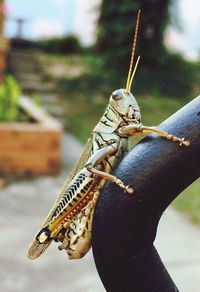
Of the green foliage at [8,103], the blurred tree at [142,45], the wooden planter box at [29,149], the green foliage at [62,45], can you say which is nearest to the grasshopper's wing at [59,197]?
the wooden planter box at [29,149]

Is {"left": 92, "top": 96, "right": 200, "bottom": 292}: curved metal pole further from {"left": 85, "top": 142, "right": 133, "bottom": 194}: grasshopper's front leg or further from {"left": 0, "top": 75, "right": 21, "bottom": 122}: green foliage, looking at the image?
{"left": 0, "top": 75, "right": 21, "bottom": 122}: green foliage

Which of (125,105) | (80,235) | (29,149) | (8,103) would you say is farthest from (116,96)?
(8,103)

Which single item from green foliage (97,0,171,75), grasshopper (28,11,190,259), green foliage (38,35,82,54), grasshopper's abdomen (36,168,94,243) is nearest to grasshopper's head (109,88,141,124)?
grasshopper (28,11,190,259)

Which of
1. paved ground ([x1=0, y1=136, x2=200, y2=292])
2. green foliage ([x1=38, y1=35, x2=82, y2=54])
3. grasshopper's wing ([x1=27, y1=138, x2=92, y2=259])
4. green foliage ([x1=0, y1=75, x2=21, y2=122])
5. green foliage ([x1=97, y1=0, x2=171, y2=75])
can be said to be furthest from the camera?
green foliage ([x1=38, y1=35, x2=82, y2=54])

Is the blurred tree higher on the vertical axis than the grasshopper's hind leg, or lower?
higher

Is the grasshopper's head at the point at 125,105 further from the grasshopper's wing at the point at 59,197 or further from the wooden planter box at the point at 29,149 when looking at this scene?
the wooden planter box at the point at 29,149

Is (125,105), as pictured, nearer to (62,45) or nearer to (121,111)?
(121,111)

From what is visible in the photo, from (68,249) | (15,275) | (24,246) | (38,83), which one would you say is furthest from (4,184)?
(38,83)
